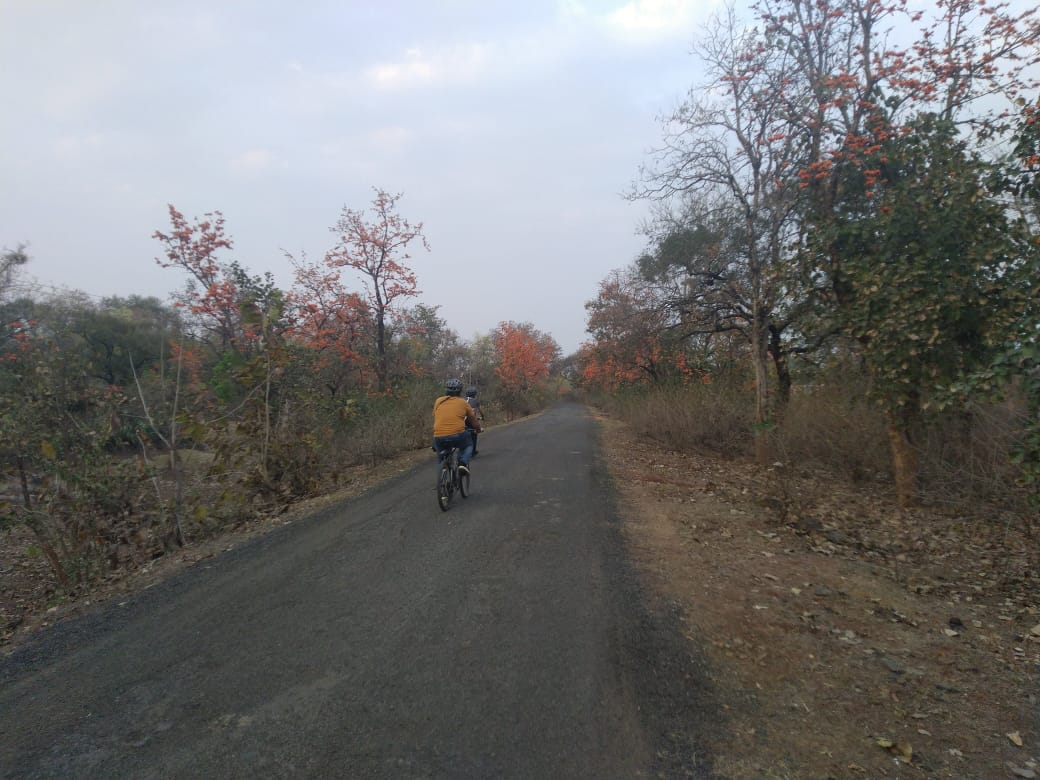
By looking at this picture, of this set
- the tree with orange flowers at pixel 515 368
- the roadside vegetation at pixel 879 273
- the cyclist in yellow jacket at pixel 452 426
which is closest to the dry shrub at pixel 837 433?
the roadside vegetation at pixel 879 273

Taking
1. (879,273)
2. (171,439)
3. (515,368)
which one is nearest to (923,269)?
(879,273)

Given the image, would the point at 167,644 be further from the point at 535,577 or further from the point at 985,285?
the point at 985,285

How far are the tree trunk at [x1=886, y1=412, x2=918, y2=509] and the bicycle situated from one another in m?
6.55

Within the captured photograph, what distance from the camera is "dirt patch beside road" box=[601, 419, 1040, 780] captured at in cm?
278

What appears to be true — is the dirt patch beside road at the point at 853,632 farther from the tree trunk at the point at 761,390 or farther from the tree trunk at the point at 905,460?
the tree trunk at the point at 761,390

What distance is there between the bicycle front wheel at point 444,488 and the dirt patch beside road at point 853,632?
248 cm

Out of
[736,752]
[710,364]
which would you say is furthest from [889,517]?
[710,364]

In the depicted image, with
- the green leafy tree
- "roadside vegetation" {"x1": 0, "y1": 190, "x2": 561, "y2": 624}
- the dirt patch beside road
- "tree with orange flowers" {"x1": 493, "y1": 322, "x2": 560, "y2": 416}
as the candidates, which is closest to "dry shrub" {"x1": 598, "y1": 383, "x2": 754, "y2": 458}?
the green leafy tree

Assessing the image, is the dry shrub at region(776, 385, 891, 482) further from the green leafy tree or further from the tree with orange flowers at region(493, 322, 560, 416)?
the tree with orange flowers at region(493, 322, 560, 416)

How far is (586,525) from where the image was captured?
6.54 meters

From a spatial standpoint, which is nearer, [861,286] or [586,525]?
[586,525]

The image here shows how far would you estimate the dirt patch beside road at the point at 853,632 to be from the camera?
2.78 m

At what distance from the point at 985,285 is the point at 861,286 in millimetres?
1311

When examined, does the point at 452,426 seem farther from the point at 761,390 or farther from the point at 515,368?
the point at 515,368
